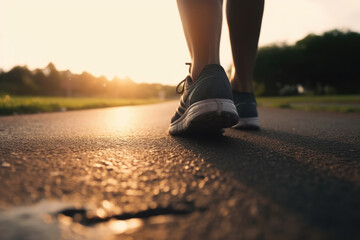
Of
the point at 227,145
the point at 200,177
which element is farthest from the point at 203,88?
the point at 200,177

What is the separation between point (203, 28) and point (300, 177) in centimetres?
94

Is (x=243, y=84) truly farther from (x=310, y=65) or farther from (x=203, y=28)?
(x=310, y=65)

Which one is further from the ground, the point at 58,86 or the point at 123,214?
the point at 58,86

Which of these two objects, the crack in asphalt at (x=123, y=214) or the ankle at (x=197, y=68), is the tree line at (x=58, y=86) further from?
the crack in asphalt at (x=123, y=214)

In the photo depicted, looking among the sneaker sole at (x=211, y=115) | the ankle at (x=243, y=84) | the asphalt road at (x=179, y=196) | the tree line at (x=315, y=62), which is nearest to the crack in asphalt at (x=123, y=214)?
the asphalt road at (x=179, y=196)

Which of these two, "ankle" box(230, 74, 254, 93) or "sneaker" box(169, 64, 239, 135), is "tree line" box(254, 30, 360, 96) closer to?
"ankle" box(230, 74, 254, 93)

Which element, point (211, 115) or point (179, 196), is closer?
point (179, 196)

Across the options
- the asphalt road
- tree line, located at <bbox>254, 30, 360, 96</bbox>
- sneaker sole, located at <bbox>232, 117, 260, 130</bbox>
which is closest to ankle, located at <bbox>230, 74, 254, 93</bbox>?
sneaker sole, located at <bbox>232, 117, 260, 130</bbox>

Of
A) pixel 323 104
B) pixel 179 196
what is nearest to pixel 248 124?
pixel 179 196

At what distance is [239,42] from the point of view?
68.8 inches

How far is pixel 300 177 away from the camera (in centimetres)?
68

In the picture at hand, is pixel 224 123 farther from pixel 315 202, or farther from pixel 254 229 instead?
pixel 254 229

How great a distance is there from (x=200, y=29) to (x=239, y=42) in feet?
1.62

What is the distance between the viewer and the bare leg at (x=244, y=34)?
164 cm
